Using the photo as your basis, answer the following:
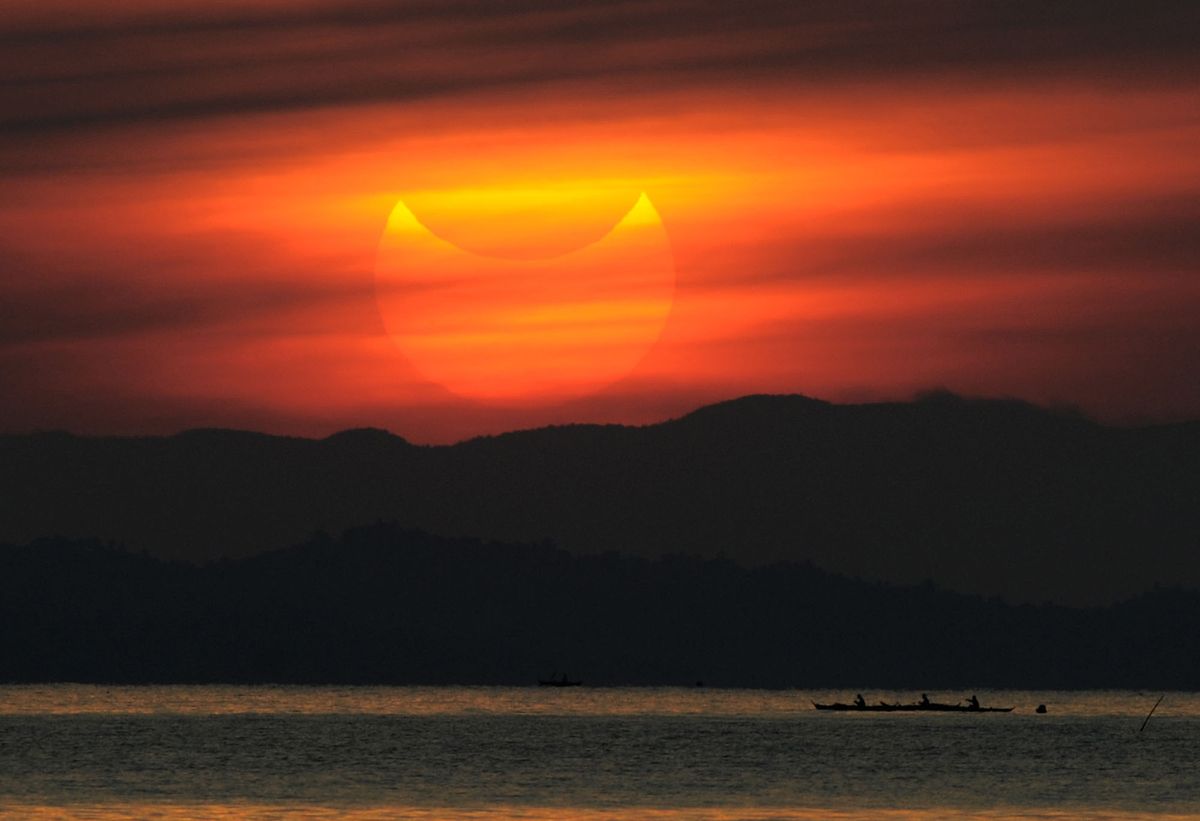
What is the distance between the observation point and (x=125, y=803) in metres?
138

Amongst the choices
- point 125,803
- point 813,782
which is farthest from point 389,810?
Result: point 813,782

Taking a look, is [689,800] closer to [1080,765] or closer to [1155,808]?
[1155,808]

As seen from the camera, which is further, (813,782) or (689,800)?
(813,782)

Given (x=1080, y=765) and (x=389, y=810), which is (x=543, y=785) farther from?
(x=1080, y=765)

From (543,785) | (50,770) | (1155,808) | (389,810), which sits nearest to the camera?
(389,810)

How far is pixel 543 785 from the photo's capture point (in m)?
158

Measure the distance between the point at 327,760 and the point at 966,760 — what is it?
176 ft

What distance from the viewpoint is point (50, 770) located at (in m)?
172

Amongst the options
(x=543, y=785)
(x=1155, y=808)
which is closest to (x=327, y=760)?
(x=543, y=785)

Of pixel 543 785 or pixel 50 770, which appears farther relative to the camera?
pixel 50 770

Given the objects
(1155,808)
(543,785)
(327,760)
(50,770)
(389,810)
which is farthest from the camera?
(327,760)

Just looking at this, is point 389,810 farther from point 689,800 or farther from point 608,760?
point 608,760

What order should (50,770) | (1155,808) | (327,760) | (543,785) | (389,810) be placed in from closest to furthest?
(389,810) < (1155,808) < (543,785) < (50,770) < (327,760)

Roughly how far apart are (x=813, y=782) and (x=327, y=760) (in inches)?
1754
